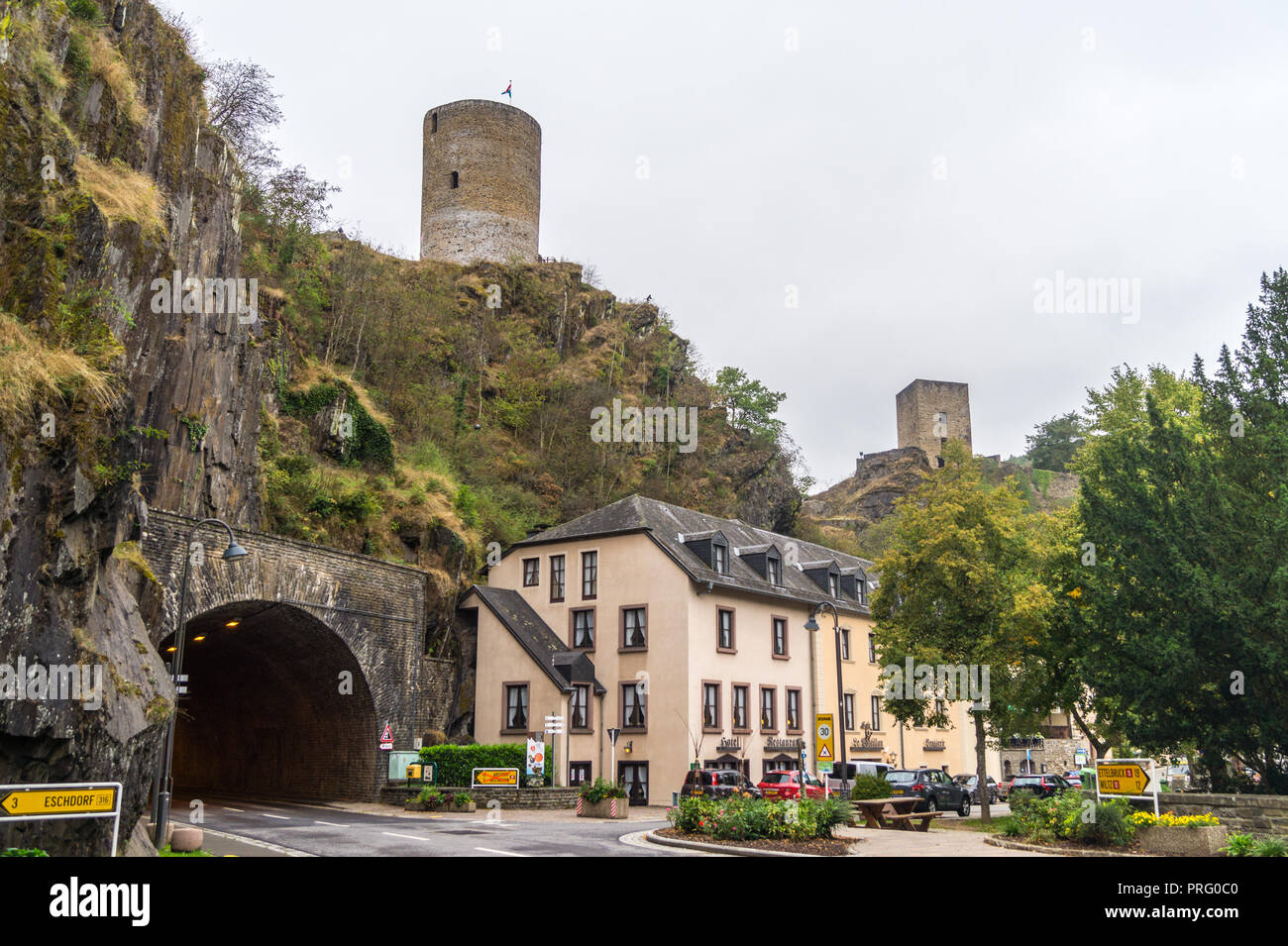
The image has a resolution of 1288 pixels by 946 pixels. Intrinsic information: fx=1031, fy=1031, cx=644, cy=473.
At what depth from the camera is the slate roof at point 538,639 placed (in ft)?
123

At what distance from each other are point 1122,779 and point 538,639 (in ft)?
75.5

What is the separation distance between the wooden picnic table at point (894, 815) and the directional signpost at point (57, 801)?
18731mm

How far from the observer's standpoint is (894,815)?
25203 mm

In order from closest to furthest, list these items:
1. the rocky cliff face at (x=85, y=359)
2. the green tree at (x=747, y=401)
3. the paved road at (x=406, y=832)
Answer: the rocky cliff face at (x=85, y=359), the paved road at (x=406, y=832), the green tree at (x=747, y=401)

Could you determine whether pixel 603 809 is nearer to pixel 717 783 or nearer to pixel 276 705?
pixel 717 783

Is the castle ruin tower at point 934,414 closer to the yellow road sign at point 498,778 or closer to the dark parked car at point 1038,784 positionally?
the dark parked car at point 1038,784

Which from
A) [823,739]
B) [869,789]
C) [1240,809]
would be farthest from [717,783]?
[1240,809]

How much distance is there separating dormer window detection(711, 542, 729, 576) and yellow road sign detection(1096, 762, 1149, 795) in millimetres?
20300

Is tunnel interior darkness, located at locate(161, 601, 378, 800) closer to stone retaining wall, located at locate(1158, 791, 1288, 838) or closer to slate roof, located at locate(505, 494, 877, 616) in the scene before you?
slate roof, located at locate(505, 494, 877, 616)

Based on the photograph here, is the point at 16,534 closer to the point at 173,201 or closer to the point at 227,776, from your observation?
the point at 173,201

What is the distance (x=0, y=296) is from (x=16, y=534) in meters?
3.64

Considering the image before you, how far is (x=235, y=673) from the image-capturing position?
3444cm

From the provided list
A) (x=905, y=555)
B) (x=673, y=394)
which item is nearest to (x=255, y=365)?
(x=905, y=555)

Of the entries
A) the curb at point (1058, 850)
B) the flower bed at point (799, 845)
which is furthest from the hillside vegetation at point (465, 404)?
the curb at point (1058, 850)
